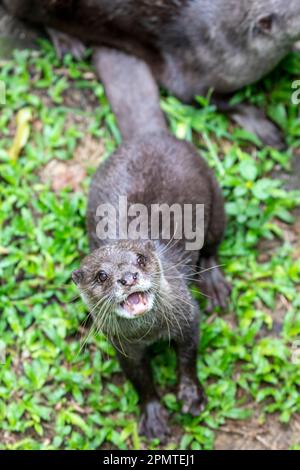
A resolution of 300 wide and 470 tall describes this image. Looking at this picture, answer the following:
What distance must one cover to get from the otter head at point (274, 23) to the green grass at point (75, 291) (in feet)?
1.71

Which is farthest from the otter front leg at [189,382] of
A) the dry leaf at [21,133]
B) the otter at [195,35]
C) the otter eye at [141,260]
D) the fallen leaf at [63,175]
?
the dry leaf at [21,133]

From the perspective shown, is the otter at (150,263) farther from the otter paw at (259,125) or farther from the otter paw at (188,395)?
the otter paw at (259,125)

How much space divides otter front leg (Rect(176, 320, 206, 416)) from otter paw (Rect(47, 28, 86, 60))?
2.40 meters

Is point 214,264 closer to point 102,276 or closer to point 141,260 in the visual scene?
point 141,260

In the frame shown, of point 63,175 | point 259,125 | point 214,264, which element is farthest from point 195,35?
point 214,264

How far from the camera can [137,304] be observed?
15.2 feet

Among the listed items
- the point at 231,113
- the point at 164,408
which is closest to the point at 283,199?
the point at 231,113

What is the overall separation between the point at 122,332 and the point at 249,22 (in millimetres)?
2341

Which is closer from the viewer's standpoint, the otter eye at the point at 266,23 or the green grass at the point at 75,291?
the green grass at the point at 75,291

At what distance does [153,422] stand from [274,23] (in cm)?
270

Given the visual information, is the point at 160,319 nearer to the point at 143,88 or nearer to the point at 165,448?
the point at 165,448

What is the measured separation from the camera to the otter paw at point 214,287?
19.2ft

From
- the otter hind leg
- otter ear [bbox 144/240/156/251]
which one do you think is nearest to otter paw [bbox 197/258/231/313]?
the otter hind leg
